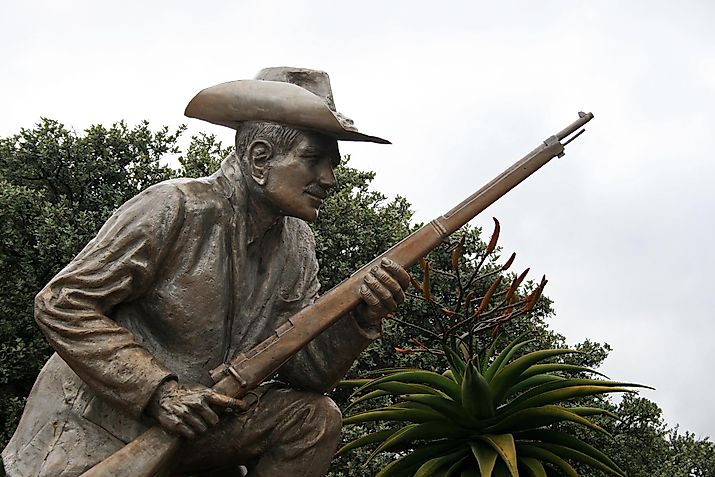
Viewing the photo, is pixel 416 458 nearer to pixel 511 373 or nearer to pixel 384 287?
pixel 511 373

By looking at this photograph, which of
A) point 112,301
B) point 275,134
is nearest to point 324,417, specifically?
point 112,301

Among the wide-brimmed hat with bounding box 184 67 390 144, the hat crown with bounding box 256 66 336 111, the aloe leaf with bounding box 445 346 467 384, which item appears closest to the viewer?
the wide-brimmed hat with bounding box 184 67 390 144

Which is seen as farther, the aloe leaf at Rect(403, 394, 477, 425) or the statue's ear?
the aloe leaf at Rect(403, 394, 477, 425)

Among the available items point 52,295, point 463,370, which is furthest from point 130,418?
point 463,370

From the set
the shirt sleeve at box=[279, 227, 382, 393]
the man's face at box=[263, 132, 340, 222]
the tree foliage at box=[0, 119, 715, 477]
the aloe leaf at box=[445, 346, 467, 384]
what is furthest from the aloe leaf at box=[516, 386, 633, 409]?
the tree foliage at box=[0, 119, 715, 477]

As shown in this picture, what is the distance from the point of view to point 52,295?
3721mm

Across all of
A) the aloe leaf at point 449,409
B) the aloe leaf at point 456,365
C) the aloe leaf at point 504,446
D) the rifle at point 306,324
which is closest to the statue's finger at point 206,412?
the rifle at point 306,324

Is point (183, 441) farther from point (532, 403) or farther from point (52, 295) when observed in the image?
point (532, 403)

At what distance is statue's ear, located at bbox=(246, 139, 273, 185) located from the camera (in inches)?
155

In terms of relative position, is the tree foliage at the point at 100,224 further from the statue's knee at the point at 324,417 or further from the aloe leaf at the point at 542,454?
the statue's knee at the point at 324,417

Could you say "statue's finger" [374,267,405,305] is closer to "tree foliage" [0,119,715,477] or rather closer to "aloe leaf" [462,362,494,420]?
"aloe leaf" [462,362,494,420]

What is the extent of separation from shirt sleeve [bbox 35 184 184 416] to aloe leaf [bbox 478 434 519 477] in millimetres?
2273

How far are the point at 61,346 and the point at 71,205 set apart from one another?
7.46 meters

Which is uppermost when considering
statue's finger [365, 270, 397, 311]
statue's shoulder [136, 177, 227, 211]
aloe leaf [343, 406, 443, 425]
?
statue's shoulder [136, 177, 227, 211]
